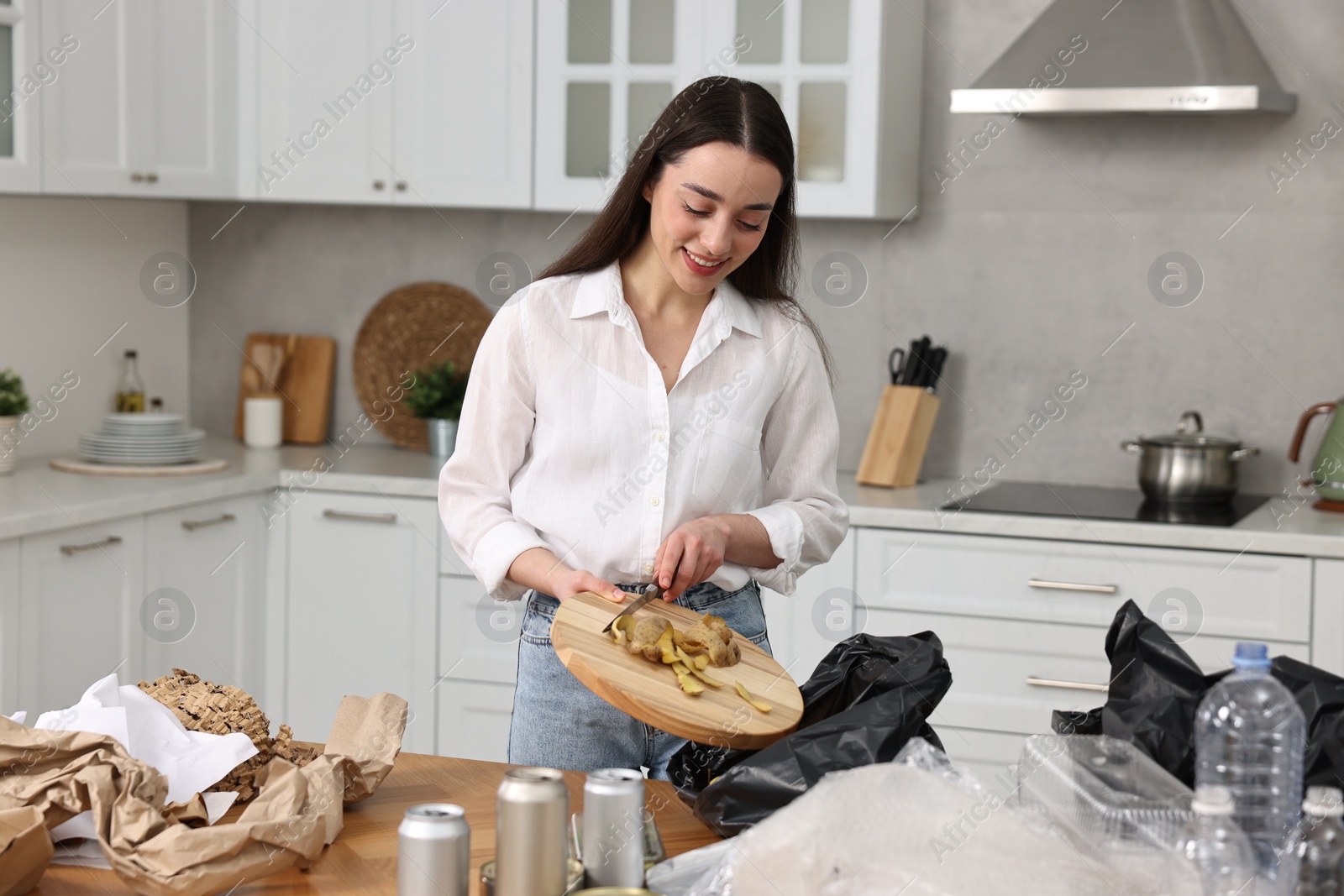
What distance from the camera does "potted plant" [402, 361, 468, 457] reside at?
345 cm

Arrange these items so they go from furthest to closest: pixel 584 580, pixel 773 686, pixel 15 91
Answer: pixel 15 91
pixel 584 580
pixel 773 686

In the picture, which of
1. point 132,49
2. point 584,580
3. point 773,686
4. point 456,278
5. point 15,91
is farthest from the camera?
point 456,278

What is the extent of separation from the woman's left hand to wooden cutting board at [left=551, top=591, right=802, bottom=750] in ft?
0.38

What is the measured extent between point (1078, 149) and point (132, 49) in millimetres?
2138

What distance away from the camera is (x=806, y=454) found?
1787mm

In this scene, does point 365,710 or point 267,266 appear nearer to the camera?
point 365,710

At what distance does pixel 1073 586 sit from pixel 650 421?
1329 mm

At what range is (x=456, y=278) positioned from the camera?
3.62 meters

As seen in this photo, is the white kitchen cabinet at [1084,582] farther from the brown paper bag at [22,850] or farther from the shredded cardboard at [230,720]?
the brown paper bag at [22,850]

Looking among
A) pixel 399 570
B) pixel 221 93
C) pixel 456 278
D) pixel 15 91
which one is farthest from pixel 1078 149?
pixel 15 91

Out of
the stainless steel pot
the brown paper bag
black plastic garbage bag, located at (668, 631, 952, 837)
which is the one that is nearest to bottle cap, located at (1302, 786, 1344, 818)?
black plastic garbage bag, located at (668, 631, 952, 837)

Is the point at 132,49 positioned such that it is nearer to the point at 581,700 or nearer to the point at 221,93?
the point at 221,93

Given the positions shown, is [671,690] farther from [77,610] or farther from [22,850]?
[77,610]

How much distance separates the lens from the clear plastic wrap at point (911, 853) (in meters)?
1.00
